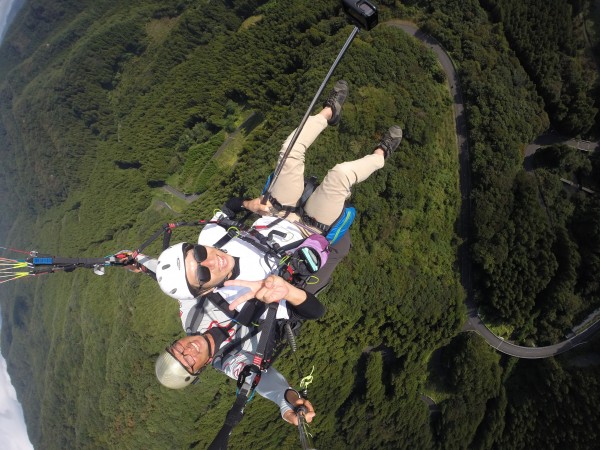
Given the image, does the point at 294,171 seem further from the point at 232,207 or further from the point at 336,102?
the point at 336,102

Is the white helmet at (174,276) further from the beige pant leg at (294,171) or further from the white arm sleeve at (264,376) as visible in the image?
the beige pant leg at (294,171)

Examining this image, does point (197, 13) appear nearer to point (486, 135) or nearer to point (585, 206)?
point (486, 135)

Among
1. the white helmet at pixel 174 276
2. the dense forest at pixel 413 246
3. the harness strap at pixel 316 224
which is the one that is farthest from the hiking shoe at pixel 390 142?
the dense forest at pixel 413 246

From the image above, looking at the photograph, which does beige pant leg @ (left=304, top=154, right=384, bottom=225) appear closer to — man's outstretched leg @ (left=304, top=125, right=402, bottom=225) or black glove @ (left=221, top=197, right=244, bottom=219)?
man's outstretched leg @ (left=304, top=125, right=402, bottom=225)

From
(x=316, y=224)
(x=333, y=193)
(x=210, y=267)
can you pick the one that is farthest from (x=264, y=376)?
(x=333, y=193)

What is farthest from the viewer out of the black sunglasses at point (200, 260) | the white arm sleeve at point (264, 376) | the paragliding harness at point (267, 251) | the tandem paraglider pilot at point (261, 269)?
the white arm sleeve at point (264, 376)

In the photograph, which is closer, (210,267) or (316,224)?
(210,267)

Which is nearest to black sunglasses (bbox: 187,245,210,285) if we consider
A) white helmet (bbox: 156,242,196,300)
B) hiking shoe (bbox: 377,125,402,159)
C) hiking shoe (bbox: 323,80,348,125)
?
white helmet (bbox: 156,242,196,300)
